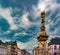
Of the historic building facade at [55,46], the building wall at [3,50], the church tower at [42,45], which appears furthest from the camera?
the building wall at [3,50]

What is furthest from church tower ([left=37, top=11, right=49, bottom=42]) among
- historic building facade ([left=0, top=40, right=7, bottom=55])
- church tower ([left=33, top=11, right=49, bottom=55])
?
historic building facade ([left=0, top=40, right=7, bottom=55])

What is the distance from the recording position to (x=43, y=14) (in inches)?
804

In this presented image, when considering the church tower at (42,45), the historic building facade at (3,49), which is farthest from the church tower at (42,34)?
the historic building facade at (3,49)

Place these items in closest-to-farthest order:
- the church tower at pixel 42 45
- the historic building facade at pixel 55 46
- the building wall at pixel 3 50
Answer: the church tower at pixel 42 45 < the historic building facade at pixel 55 46 < the building wall at pixel 3 50

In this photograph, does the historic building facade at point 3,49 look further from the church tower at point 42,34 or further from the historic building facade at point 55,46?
the church tower at point 42,34

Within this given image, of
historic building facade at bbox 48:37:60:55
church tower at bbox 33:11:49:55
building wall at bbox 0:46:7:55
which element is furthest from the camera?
building wall at bbox 0:46:7:55

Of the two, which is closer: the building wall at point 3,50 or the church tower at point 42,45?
the church tower at point 42,45

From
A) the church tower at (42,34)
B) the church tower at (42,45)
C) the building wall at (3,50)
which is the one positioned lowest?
the church tower at (42,45)

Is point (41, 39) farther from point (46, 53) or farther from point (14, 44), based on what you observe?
point (14, 44)

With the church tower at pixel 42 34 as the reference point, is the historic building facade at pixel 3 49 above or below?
above

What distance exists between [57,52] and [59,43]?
5.68 meters

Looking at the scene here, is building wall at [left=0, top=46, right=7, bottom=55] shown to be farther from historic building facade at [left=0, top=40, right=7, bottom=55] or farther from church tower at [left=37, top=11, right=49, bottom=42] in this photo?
church tower at [left=37, top=11, right=49, bottom=42]

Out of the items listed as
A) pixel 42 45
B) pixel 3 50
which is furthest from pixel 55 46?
pixel 42 45

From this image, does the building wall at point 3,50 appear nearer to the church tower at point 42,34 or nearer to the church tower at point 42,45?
the church tower at point 42,34
